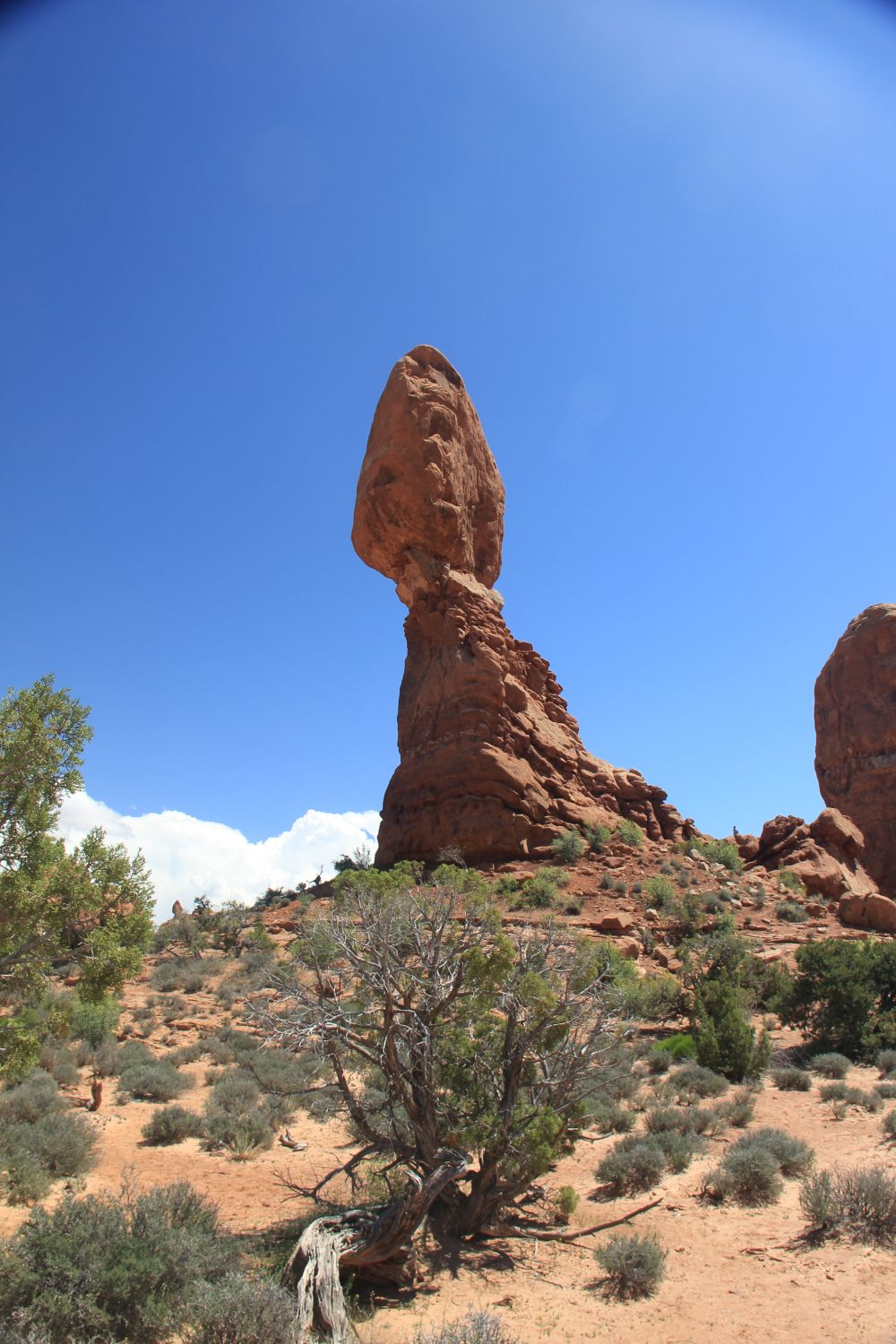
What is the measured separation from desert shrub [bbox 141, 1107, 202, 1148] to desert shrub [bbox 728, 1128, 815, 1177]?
24.4ft

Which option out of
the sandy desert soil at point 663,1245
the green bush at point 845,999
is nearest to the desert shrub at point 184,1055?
the sandy desert soil at point 663,1245

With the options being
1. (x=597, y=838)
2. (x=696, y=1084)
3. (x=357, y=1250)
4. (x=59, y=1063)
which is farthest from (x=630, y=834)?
(x=357, y=1250)

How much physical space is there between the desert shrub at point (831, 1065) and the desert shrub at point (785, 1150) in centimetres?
429

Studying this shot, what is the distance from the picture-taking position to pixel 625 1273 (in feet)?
22.4

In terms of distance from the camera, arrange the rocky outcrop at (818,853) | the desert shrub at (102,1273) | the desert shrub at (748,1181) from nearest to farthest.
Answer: the desert shrub at (102,1273)
the desert shrub at (748,1181)
the rocky outcrop at (818,853)

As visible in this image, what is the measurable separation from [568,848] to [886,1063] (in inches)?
538

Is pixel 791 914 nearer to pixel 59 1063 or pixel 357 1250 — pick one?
pixel 59 1063

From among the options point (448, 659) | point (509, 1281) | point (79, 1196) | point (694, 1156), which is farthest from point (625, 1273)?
point (448, 659)

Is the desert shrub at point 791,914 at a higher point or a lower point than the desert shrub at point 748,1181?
higher

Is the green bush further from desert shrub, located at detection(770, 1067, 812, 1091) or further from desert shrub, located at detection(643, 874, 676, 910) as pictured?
desert shrub, located at detection(643, 874, 676, 910)

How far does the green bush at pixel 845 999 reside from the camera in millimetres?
14789

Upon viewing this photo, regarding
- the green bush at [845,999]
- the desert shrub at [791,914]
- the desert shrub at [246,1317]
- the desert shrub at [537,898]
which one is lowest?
the desert shrub at [246,1317]

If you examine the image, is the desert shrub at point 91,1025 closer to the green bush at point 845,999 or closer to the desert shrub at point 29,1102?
the desert shrub at point 29,1102

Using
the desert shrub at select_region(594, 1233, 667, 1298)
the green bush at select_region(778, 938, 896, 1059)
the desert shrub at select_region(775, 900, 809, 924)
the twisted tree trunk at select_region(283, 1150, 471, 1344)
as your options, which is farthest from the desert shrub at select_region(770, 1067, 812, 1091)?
the desert shrub at select_region(775, 900, 809, 924)
